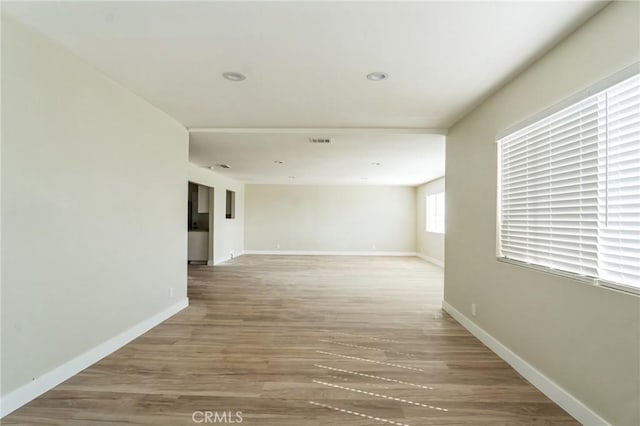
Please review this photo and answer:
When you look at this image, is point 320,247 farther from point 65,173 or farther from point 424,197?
point 65,173

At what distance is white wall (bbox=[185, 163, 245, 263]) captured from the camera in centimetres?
725

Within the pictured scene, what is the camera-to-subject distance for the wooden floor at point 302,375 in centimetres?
191

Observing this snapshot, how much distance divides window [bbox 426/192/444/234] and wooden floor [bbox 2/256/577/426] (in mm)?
4464

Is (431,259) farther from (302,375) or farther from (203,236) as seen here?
(302,375)

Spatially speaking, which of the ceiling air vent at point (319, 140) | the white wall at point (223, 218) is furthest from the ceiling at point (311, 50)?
the white wall at point (223, 218)

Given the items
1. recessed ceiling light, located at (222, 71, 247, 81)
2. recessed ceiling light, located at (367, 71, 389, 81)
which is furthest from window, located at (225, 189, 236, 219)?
recessed ceiling light, located at (367, 71, 389, 81)

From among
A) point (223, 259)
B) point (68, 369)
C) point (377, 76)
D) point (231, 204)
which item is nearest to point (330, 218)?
point (231, 204)

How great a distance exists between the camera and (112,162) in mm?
2705

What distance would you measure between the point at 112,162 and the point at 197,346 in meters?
1.90

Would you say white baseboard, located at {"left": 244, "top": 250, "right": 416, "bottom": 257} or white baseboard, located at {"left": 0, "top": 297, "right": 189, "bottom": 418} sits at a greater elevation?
white baseboard, located at {"left": 0, "top": 297, "right": 189, "bottom": 418}

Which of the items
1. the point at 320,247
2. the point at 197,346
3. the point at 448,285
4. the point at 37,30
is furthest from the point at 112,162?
the point at 320,247

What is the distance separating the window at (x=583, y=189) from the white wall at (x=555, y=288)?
12 cm

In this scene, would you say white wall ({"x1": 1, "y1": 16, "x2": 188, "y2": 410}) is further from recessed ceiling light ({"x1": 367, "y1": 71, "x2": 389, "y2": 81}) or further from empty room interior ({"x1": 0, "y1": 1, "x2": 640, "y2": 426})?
recessed ceiling light ({"x1": 367, "y1": 71, "x2": 389, "y2": 81})

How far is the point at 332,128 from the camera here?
3984mm
